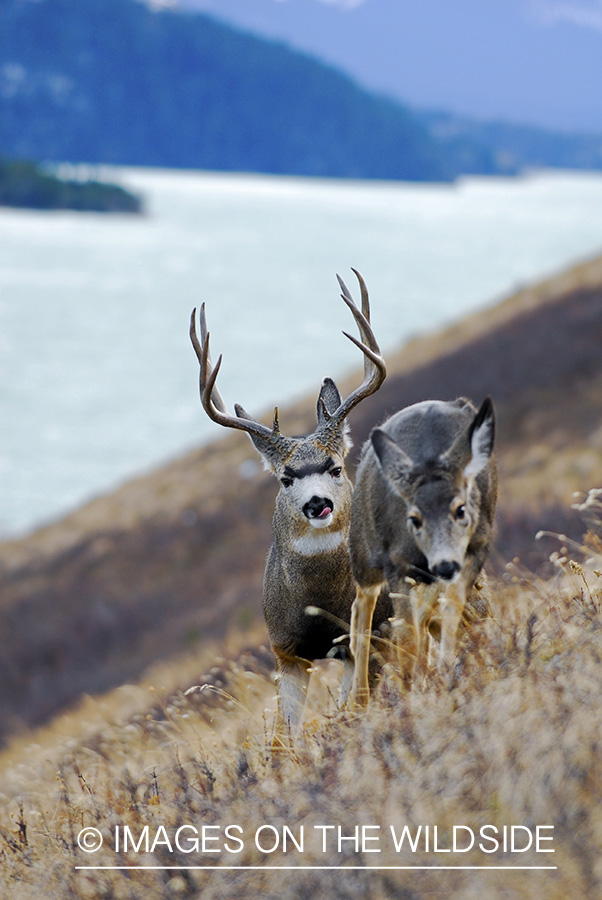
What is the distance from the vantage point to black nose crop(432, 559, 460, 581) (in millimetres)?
4867

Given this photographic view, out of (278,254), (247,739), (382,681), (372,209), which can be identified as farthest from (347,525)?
(372,209)

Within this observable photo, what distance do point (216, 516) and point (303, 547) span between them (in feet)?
74.5

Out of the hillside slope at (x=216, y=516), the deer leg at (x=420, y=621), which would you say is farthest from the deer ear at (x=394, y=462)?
the hillside slope at (x=216, y=516)

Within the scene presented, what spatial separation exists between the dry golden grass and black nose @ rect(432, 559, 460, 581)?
0.75 metres

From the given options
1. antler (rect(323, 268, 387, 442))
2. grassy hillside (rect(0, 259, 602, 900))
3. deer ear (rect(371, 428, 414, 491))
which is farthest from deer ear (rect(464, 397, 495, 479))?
antler (rect(323, 268, 387, 442))

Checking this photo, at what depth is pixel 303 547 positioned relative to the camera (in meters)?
6.49

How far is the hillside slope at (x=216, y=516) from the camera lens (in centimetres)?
2262

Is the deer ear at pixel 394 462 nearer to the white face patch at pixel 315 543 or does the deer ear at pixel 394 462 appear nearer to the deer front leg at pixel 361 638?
the deer front leg at pixel 361 638

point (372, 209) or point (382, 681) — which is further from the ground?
point (372, 209)

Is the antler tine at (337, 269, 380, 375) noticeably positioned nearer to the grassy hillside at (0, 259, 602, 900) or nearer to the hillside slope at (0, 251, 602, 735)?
the grassy hillside at (0, 259, 602, 900)

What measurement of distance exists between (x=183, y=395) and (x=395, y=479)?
70111 mm

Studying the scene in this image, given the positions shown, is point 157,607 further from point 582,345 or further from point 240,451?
point 582,345

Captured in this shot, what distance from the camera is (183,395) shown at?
7481 cm

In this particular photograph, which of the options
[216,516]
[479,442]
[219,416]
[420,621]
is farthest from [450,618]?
[216,516]
